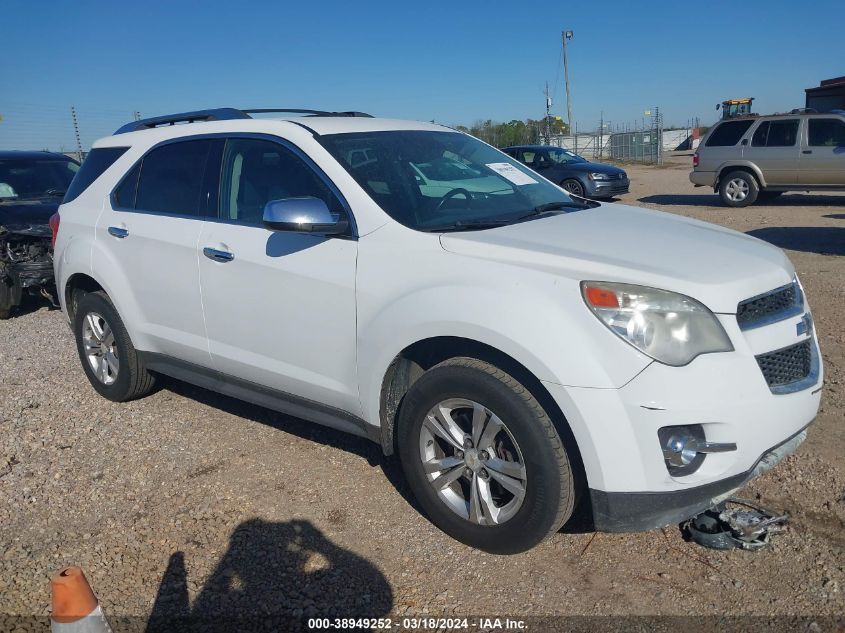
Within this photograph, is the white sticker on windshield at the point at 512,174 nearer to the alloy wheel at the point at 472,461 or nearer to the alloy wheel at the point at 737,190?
the alloy wheel at the point at 472,461

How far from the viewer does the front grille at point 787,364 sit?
281cm

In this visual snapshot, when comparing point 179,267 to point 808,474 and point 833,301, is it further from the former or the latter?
point 833,301

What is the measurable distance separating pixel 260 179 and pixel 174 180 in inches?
29.9

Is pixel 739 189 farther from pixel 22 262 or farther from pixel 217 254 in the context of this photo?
pixel 217 254

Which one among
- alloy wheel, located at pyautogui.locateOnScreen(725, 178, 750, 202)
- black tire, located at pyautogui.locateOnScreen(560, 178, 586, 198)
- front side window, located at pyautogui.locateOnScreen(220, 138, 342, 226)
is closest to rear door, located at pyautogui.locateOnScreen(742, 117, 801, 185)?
alloy wheel, located at pyautogui.locateOnScreen(725, 178, 750, 202)

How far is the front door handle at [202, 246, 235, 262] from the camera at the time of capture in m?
3.88

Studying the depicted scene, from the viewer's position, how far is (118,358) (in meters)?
4.95

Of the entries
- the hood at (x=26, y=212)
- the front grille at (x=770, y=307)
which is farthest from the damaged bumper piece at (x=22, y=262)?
the front grille at (x=770, y=307)

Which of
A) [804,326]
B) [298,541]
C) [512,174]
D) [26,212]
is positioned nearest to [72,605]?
Answer: [298,541]

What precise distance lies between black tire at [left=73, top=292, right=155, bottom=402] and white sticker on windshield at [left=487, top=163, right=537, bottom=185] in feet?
8.62

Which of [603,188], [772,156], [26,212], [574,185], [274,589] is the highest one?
[26,212]

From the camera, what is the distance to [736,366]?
2.69m

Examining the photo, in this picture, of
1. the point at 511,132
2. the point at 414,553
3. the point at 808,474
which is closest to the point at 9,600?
the point at 414,553

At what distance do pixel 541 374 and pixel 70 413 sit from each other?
3745 mm
